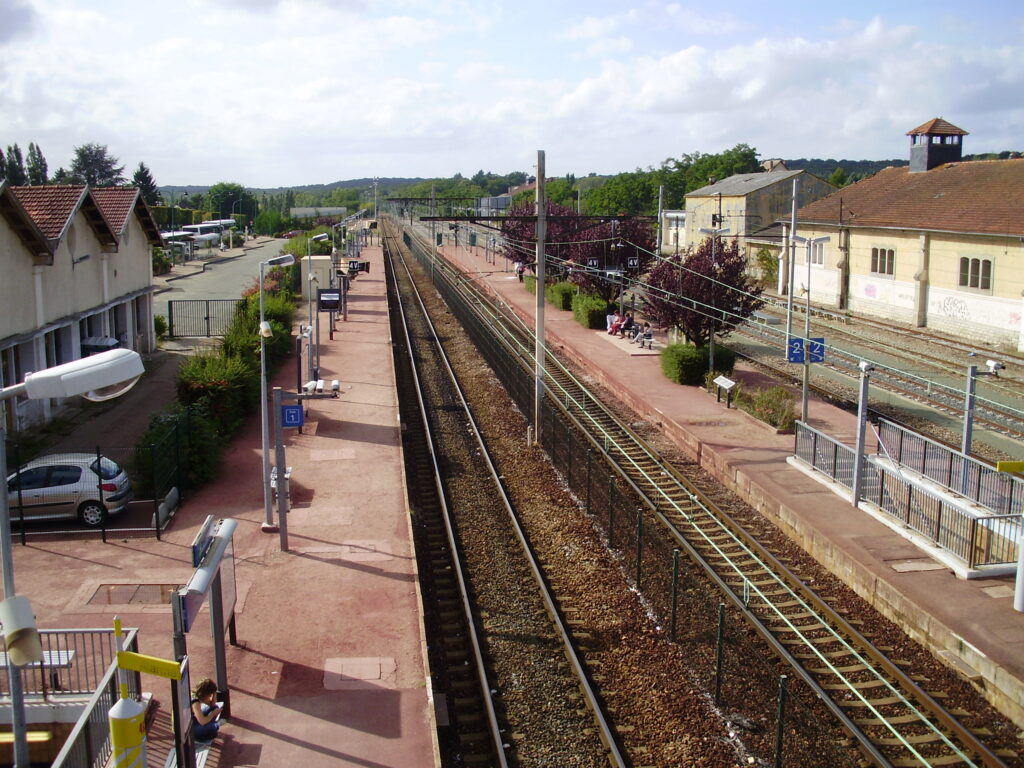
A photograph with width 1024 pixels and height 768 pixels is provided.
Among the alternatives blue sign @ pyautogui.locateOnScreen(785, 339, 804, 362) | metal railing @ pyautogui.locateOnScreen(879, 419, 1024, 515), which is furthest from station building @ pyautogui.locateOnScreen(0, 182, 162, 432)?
metal railing @ pyautogui.locateOnScreen(879, 419, 1024, 515)

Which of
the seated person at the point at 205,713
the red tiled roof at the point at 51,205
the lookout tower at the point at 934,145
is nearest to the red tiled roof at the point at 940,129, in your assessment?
the lookout tower at the point at 934,145

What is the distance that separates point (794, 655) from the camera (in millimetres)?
12055

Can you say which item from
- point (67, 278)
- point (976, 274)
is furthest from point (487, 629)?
point (976, 274)

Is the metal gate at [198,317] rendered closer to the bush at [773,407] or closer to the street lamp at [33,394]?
the bush at [773,407]

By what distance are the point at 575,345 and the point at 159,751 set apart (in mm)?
26278

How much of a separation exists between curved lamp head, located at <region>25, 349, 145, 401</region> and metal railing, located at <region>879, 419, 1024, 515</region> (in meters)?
12.2

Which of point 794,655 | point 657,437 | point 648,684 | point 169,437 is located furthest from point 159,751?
point 657,437

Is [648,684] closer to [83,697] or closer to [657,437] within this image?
[83,697]

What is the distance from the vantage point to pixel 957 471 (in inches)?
608

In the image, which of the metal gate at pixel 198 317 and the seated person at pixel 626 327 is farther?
the metal gate at pixel 198 317

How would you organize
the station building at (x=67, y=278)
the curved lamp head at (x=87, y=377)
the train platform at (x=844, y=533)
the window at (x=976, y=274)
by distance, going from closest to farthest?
the curved lamp head at (x=87, y=377) → the train platform at (x=844, y=533) → the station building at (x=67, y=278) → the window at (x=976, y=274)

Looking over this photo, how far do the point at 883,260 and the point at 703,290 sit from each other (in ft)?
54.8

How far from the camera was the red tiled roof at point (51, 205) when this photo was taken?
82.6ft

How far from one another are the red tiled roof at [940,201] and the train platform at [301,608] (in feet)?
80.4
